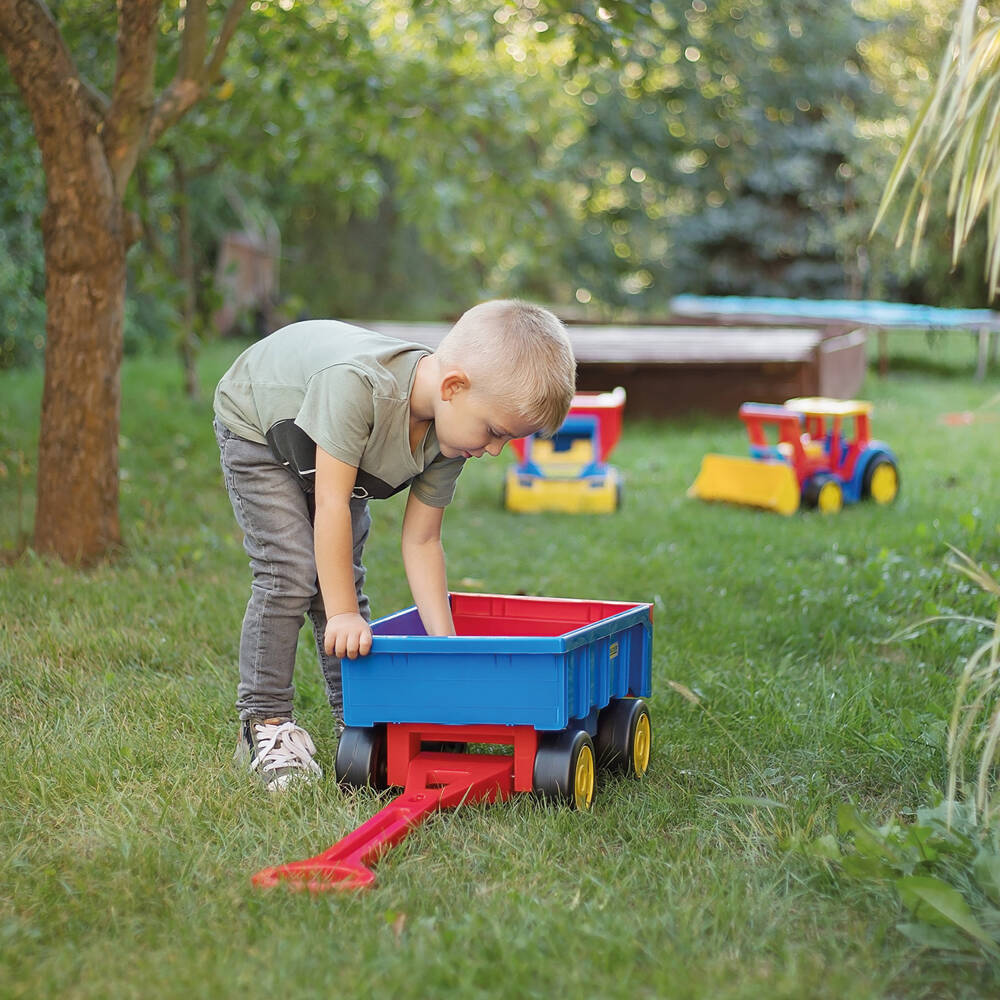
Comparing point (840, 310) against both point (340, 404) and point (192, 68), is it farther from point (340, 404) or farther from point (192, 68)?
point (340, 404)

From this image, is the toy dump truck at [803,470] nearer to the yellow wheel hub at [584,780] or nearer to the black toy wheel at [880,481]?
the black toy wheel at [880,481]

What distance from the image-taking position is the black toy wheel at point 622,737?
2621 mm

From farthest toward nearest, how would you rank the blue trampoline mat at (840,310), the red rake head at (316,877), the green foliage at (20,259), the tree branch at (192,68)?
1. the blue trampoline mat at (840,310)
2. the green foliage at (20,259)
3. the tree branch at (192,68)
4. the red rake head at (316,877)

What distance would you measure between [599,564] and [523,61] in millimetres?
9735

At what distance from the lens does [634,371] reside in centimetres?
976

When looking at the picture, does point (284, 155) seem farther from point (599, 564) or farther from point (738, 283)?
point (738, 283)

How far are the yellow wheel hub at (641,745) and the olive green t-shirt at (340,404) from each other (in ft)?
2.15

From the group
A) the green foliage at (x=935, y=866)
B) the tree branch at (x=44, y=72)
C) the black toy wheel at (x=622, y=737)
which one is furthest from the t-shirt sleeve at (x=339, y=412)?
the tree branch at (x=44, y=72)

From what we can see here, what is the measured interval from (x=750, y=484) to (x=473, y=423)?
3773mm

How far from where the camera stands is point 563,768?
7.89 feet

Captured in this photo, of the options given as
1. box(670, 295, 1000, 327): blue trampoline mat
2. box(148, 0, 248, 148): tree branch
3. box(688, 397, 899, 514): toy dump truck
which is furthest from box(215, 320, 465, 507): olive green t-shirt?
box(670, 295, 1000, 327): blue trampoline mat

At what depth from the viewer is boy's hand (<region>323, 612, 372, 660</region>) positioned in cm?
239

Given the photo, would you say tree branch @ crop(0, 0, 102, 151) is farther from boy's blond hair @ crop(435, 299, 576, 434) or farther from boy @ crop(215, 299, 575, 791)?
boy's blond hair @ crop(435, 299, 576, 434)

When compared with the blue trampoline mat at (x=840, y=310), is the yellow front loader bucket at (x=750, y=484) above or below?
below
